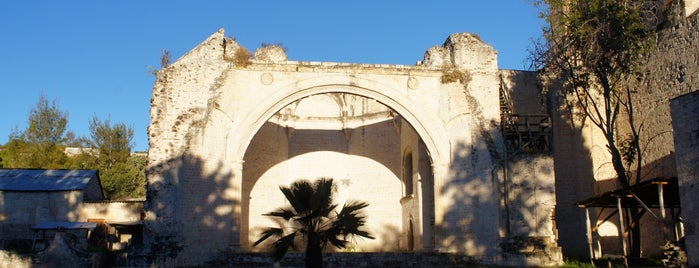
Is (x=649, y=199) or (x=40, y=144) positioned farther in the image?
(x=40, y=144)

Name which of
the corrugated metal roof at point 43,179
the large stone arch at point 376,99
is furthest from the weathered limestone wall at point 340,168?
the corrugated metal roof at point 43,179

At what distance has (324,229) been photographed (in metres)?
12.4

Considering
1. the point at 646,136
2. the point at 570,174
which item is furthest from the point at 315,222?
the point at 570,174

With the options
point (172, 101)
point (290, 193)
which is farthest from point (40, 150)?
point (290, 193)

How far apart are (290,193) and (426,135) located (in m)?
7.62

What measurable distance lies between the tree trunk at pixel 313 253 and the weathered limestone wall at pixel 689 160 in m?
7.65

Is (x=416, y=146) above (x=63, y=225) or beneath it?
above

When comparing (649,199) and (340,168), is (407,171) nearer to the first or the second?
(340,168)

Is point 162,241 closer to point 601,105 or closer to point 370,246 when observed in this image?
point 370,246

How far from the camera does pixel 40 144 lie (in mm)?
29609

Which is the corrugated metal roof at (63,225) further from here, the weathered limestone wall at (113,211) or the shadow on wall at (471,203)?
the shadow on wall at (471,203)

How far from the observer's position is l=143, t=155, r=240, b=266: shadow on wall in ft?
55.3

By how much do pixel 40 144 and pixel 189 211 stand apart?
1608 centimetres

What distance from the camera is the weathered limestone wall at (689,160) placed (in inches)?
507
